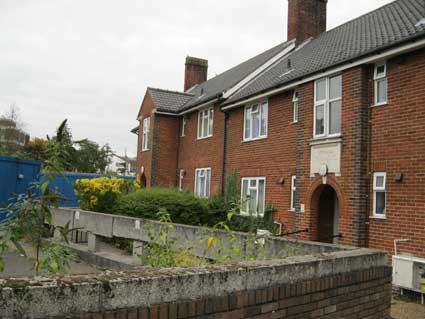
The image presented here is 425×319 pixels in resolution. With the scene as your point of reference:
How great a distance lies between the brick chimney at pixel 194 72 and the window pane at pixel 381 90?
20.7m

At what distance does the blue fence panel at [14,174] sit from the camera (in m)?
16.1

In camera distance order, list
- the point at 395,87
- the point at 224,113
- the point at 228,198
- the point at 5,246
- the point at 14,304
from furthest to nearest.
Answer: the point at 224,113
the point at 228,198
the point at 395,87
the point at 5,246
the point at 14,304

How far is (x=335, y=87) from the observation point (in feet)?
39.3

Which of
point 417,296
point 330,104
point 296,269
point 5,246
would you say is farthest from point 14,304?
point 330,104

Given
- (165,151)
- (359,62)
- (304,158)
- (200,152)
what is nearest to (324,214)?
(304,158)

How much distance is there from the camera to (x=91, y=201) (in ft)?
48.0

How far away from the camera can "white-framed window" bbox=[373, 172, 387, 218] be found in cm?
1027

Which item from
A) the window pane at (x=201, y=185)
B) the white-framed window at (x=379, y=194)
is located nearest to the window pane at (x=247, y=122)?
the window pane at (x=201, y=185)

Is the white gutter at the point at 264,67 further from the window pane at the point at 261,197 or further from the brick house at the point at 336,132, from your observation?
the window pane at the point at 261,197

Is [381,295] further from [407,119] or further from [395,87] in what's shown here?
[395,87]

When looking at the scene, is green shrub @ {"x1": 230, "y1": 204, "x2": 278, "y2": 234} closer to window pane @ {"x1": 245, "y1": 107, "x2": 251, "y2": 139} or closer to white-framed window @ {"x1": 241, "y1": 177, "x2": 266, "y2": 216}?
white-framed window @ {"x1": 241, "y1": 177, "x2": 266, "y2": 216}

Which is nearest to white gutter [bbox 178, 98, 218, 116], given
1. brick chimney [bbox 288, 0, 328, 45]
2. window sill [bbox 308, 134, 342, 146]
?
brick chimney [bbox 288, 0, 328, 45]

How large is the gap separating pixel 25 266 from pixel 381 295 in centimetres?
748

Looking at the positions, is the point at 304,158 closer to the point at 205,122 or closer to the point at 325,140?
the point at 325,140
